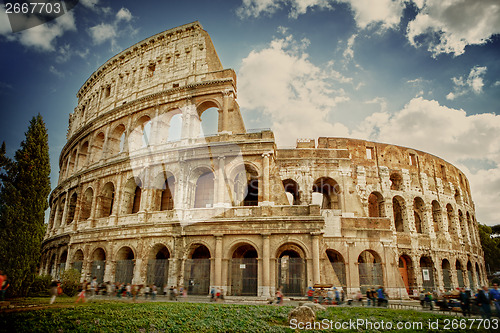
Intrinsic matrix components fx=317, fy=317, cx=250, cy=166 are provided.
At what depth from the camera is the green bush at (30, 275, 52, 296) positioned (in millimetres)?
18091

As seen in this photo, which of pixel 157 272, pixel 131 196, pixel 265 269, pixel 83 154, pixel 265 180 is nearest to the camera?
pixel 265 269

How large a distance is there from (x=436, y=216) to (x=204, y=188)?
19543mm

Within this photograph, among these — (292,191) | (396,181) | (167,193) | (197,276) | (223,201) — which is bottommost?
(197,276)

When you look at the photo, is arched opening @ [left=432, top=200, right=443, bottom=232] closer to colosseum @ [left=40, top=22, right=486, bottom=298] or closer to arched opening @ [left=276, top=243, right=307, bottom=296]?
colosseum @ [left=40, top=22, right=486, bottom=298]

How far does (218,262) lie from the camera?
1725 centimetres

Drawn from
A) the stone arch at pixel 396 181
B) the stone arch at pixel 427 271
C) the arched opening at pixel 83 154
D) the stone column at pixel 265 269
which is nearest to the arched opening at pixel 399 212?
the stone arch at pixel 396 181

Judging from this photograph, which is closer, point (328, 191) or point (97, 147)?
point (328, 191)

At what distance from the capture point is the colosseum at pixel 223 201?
17.5m

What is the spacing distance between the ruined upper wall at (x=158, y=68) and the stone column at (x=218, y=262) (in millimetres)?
10443

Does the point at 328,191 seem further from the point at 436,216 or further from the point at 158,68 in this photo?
the point at 158,68

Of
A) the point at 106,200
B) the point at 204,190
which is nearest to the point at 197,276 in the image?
the point at 204,190

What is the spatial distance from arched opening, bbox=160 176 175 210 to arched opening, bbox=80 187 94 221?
6.31 meters

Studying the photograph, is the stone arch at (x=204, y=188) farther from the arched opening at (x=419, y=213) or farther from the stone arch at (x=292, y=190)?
the arched opening at (x=419, y=213)

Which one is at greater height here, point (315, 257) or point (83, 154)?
point (83, 154)
